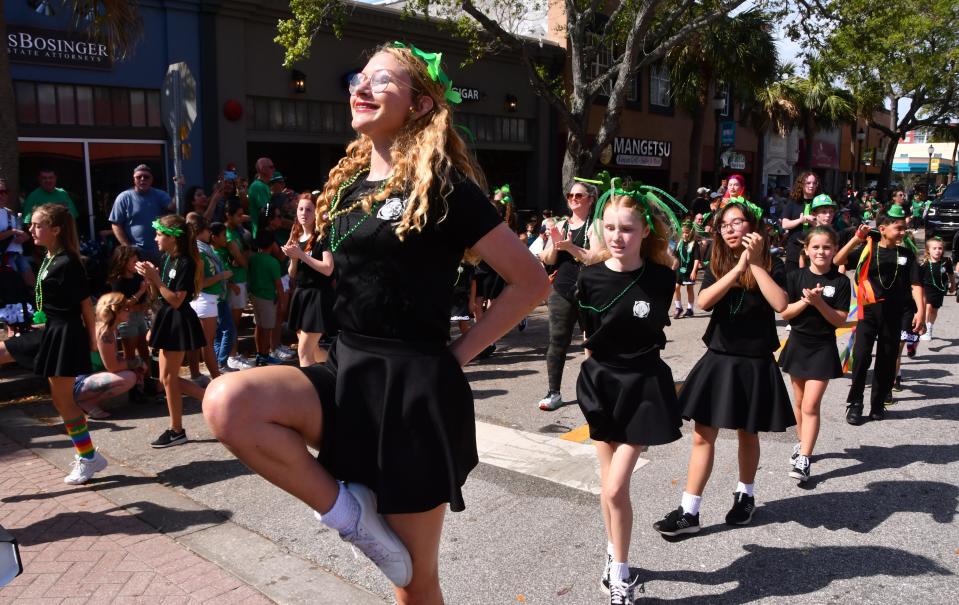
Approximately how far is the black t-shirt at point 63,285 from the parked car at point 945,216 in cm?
2327

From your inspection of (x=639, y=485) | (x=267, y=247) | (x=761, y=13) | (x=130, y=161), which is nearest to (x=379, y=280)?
(x=639, y=485)

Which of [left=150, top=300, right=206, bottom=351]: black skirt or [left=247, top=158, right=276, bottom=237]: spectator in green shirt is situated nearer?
[left=150, top=300, right=206, bottom=351]: black skirt

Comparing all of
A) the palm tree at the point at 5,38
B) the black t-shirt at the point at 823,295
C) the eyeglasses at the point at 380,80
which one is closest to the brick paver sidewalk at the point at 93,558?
the eyeglasses at the point at 380,80

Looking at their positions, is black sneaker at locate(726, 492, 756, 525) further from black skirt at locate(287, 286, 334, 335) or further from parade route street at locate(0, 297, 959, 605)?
black skirt at locate(287, 286, 334, 335)

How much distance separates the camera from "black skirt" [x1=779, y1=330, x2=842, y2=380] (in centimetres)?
490

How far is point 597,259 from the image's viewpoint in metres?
3.88

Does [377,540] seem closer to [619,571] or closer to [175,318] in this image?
→ [619,571]

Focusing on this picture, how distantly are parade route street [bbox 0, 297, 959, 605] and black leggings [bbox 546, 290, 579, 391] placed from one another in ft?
1.01

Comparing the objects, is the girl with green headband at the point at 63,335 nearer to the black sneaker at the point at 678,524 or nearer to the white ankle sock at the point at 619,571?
the white ankle sock at the point at 619,571

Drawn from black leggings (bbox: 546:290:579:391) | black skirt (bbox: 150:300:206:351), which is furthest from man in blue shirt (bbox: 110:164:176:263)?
black leggings (bbox: 546:290:579:391)

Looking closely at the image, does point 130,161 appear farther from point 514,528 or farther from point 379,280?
point 379,280

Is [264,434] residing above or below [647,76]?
below

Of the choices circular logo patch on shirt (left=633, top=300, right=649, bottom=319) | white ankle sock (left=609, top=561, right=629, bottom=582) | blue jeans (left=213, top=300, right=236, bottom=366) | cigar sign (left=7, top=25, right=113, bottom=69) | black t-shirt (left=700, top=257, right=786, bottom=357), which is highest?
cigar sign (left=7, top=25, right=113, bottom=69)

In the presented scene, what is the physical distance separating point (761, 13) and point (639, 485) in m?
18.6
